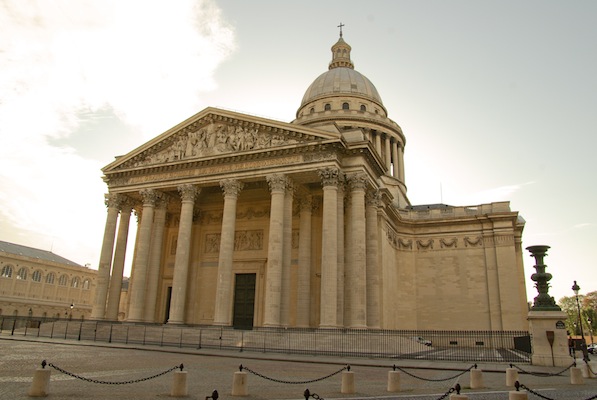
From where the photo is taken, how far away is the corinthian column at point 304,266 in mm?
32219

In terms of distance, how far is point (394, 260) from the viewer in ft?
148

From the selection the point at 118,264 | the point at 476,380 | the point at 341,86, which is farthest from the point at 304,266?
the point at 341,86

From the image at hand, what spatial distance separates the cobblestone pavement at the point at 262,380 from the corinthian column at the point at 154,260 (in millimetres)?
15686

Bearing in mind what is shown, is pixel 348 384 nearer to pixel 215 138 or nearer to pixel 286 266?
pixel 286 266

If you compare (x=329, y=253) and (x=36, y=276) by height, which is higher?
(x=36, y=276)

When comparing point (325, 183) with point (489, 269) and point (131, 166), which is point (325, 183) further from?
point (489, 269)

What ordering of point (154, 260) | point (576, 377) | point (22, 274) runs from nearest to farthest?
1. point (576, 377)
2. point (154, 260)
3. point (22, 274)

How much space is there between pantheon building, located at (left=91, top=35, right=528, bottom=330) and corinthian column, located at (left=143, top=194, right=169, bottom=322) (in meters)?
0.08

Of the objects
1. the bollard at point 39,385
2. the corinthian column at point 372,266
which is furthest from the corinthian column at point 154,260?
the bollard at point 39,385

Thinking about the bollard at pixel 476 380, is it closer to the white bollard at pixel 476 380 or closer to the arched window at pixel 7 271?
the white bollard at pixel 476 380

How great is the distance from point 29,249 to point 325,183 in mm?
72534

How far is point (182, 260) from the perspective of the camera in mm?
33375

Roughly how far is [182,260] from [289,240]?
8100 millimetres

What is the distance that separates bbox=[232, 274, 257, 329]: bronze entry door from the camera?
119 ft
